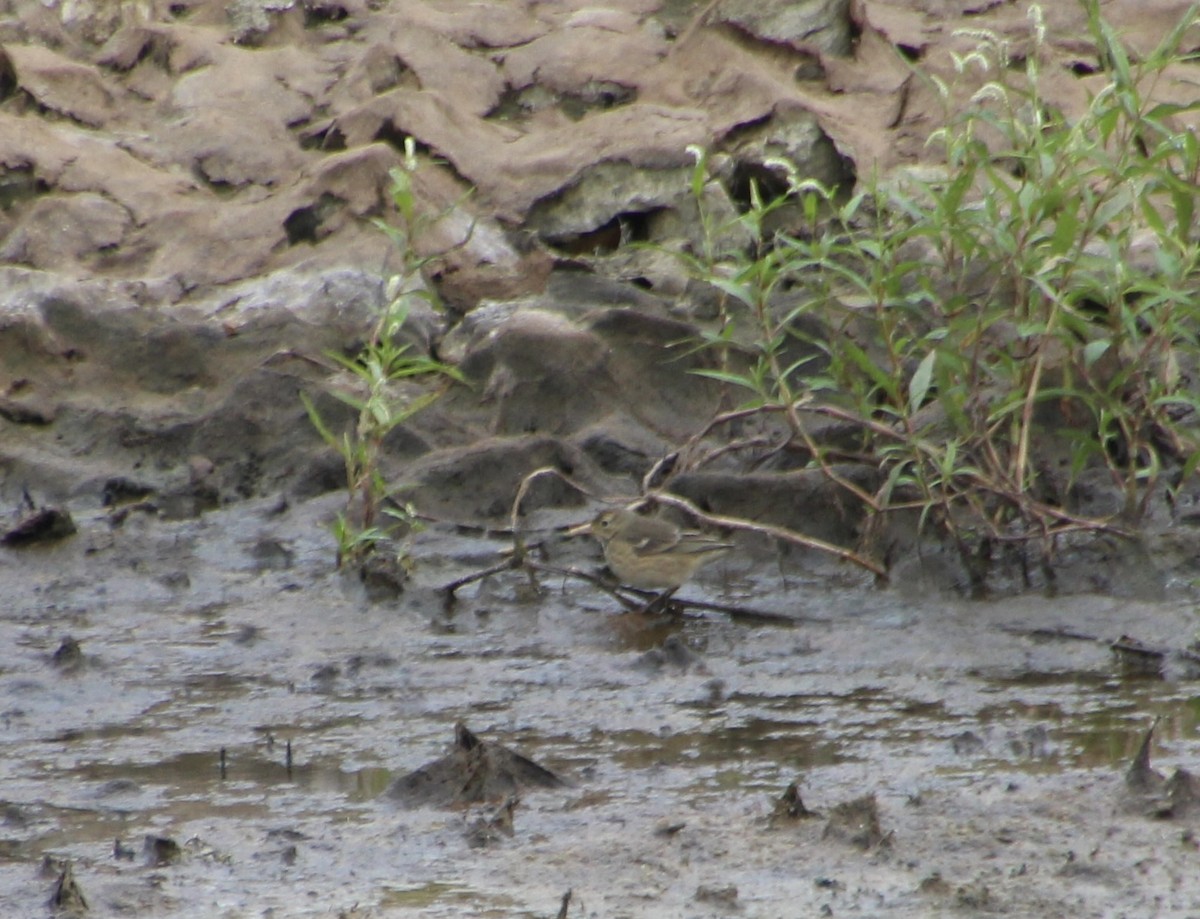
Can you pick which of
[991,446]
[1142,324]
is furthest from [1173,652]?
[1142,324]

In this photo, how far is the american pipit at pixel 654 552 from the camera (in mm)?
6711

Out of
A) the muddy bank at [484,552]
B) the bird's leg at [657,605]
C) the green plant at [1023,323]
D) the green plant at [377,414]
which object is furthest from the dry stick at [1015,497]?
the green plant at [377,414]

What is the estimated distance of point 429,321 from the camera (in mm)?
8852

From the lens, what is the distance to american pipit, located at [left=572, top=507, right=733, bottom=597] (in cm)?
671

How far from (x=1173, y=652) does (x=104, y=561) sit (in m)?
A: 3.95

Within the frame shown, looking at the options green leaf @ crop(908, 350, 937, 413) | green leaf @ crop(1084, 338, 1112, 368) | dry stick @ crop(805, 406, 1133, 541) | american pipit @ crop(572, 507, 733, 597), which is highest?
green leaf @ crop(1084, 338, 1112, 368)

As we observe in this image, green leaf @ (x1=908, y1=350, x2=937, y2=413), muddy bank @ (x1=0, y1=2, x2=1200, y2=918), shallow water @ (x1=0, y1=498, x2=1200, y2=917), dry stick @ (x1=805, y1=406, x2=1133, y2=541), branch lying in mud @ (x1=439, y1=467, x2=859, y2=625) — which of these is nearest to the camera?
shallow water @ (x1=0, y1=498, x2=1200, y2=917)

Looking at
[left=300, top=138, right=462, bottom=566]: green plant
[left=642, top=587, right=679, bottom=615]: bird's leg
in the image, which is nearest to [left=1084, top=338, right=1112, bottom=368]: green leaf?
[left=642, top=587, right=679, bottom=615]: bird's leg

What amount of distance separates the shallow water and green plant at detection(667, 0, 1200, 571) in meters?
0.50

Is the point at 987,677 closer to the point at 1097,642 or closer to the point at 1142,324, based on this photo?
the point at 1097,642

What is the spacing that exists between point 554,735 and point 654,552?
139 cm

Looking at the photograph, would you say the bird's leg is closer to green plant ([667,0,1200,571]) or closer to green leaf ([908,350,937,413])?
green plant ([667,0,1200,571])

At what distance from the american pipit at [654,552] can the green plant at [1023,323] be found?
1.74ft

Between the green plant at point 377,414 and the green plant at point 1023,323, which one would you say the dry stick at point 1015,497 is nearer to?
the green plant at point 1023,323
